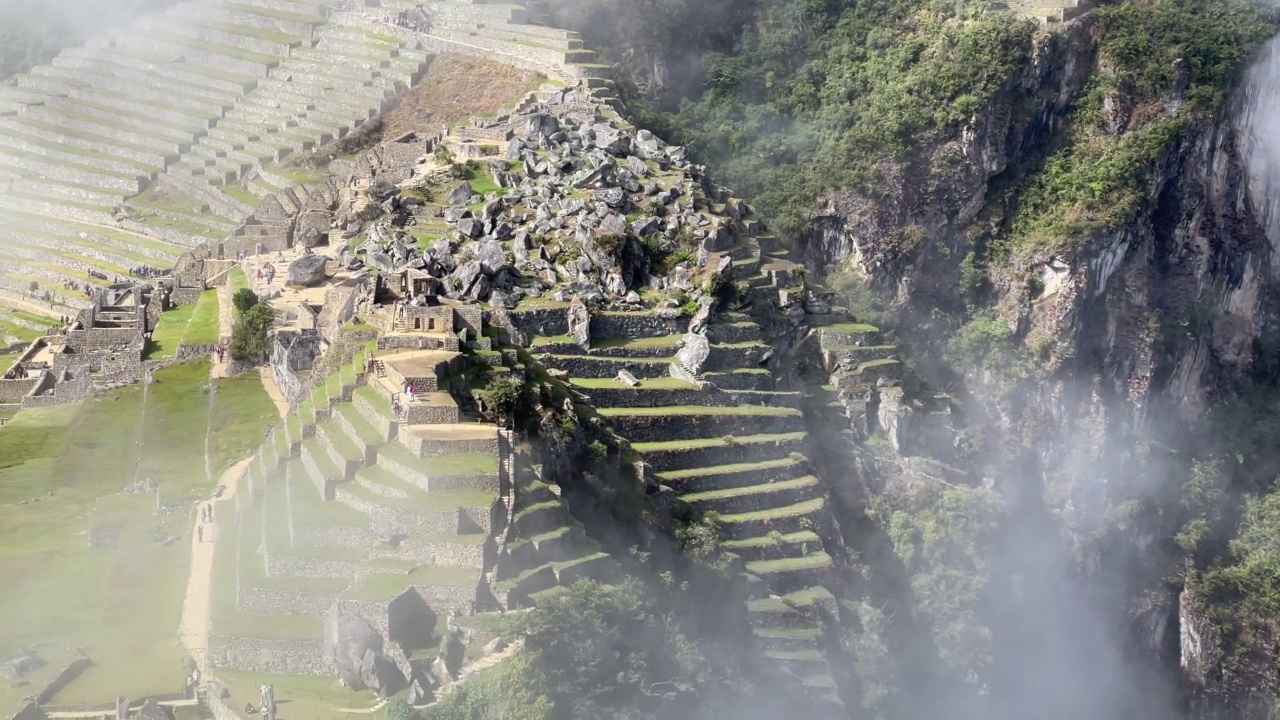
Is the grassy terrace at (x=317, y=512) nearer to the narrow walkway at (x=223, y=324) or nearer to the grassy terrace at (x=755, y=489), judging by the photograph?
the grassy terrace at (x=755, y=489)

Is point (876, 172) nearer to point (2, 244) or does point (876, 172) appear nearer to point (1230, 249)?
point (1230, 249)

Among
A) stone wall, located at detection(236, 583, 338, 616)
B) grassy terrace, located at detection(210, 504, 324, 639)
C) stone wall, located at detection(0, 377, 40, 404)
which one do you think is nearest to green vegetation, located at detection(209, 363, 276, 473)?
stone wall, located at detection(0, 377, 40, 404)

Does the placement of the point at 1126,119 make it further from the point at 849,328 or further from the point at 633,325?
the point at 633,325

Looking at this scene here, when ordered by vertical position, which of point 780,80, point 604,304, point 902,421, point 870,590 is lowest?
point 870,590

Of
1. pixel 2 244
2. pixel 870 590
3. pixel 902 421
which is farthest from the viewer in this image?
pixel 2 244

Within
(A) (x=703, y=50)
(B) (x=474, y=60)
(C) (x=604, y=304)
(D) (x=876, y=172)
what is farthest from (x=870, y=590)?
(A) (x=703, y=50)

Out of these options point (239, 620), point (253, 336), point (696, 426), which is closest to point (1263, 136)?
point (696, 426)
